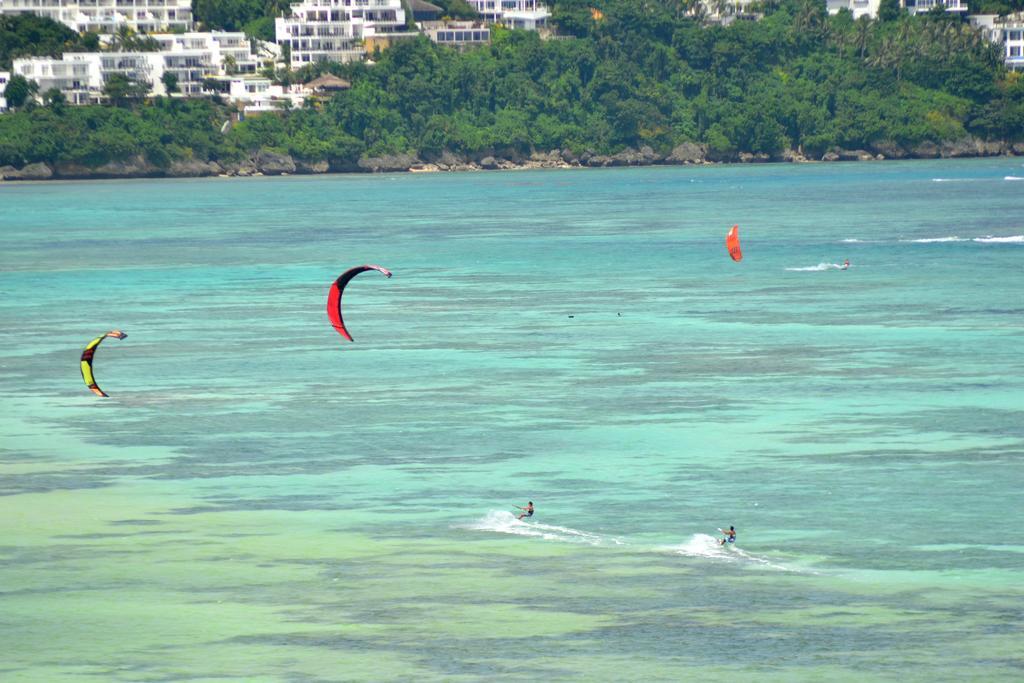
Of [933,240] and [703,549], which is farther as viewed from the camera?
[933,240]

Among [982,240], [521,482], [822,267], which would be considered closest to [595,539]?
[521,482]

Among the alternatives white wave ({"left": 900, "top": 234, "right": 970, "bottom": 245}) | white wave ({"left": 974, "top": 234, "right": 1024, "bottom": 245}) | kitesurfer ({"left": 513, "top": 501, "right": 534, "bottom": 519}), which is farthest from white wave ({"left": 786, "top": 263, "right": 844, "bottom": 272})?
kitesurfer ({"left": 513, "top": 501, "right": 534, "bottom": 519})

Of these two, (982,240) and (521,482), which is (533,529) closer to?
(521,482)

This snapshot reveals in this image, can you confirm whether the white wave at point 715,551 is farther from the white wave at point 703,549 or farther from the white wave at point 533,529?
the white wave at point 533,529

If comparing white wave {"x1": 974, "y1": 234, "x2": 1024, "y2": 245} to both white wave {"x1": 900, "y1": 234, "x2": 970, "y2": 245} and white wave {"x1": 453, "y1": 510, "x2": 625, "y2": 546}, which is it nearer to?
white wave {"x1": 900, "y1": 234, "x2": 970, "y2": 245}

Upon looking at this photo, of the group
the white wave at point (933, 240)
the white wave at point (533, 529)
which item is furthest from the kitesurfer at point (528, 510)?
the white wave at point (933, 240)

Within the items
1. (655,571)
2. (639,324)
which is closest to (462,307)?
(639,324)
